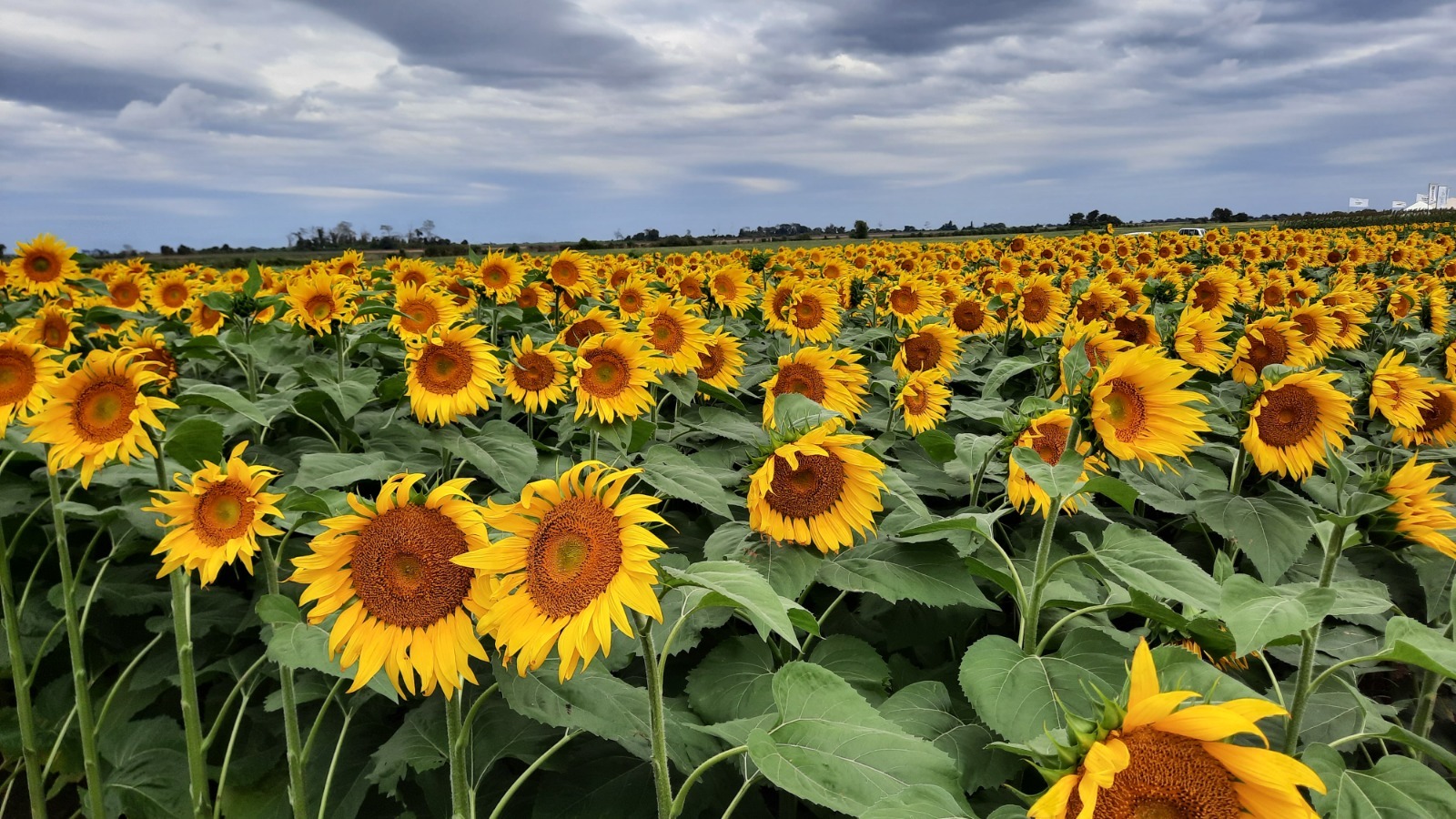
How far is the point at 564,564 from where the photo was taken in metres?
1.79

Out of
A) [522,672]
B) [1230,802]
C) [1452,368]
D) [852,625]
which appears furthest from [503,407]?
[1452,368]

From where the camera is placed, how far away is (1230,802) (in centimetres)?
128

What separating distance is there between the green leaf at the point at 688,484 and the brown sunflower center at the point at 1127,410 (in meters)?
1.36

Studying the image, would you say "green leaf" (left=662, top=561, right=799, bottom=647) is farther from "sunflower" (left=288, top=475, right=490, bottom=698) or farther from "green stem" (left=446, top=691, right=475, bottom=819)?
"green stem" (left=446, top=691, right=475, bottom=819)

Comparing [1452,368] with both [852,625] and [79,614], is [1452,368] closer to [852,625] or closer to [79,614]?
[852,625]

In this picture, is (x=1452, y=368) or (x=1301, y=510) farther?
(x=1452, y=368)

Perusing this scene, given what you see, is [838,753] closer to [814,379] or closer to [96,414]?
[814,379]

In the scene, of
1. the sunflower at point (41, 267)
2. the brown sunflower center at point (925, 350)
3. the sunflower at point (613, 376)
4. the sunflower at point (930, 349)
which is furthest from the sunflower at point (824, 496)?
the sunflower at point (41, 267)

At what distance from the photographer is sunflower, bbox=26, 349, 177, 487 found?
3006mm

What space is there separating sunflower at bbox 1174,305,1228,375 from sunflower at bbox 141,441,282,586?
4.70 m

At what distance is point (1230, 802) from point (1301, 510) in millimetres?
2901

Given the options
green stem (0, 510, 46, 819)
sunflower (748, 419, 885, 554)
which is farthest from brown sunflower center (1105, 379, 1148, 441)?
green stem (0, 510, 46, 819)

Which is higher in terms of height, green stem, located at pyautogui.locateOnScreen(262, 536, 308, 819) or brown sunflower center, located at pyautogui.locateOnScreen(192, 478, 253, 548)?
brown sunflower center, located at pyautogui.locateOnScreen(192, 478, 253, 548)

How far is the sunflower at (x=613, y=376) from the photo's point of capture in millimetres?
3615
